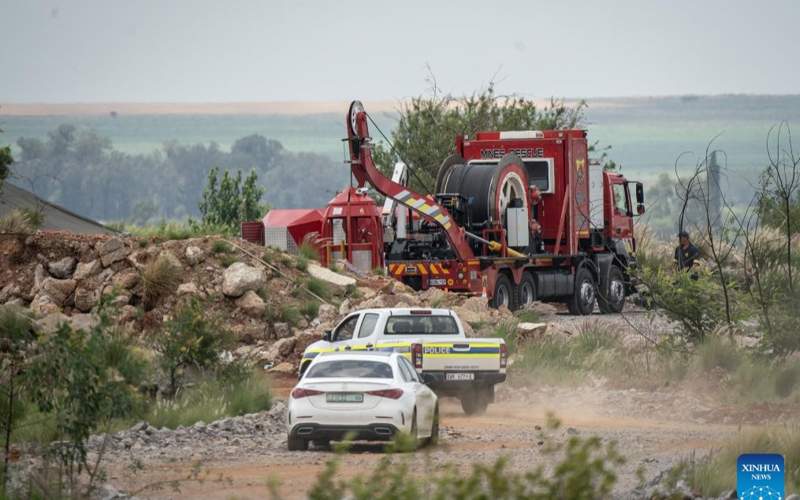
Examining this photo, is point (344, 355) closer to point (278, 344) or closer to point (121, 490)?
point (121, 490)

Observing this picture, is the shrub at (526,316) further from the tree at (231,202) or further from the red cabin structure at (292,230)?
the tree at (231,202)

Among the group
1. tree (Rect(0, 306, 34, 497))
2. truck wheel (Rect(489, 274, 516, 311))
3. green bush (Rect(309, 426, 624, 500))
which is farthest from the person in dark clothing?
green bush (Rect(309, 426, 624, 500))

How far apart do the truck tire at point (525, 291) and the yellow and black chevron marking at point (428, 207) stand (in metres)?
3.04

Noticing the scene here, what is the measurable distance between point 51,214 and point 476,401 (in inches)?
1140

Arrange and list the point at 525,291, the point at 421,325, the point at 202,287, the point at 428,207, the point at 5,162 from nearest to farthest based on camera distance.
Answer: the point at 421,325
the point at 202,287
the point at 428,207
the point at 525,291
the point at 5,162

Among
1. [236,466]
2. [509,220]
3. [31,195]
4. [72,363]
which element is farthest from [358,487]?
[31,195]

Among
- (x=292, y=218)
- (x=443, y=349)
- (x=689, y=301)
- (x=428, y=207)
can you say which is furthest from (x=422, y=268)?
(x=443, y=349)

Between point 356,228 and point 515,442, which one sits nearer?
point 515,442

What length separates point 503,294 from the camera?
40.2m

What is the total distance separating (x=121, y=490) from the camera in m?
16.2

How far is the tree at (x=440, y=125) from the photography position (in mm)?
58938

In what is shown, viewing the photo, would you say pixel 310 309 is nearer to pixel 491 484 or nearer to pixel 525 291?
pixel 525 291

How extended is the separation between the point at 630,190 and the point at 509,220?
19.1ft

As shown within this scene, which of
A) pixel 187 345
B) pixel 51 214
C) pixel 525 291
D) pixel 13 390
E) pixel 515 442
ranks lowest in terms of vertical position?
pixel 525 291
